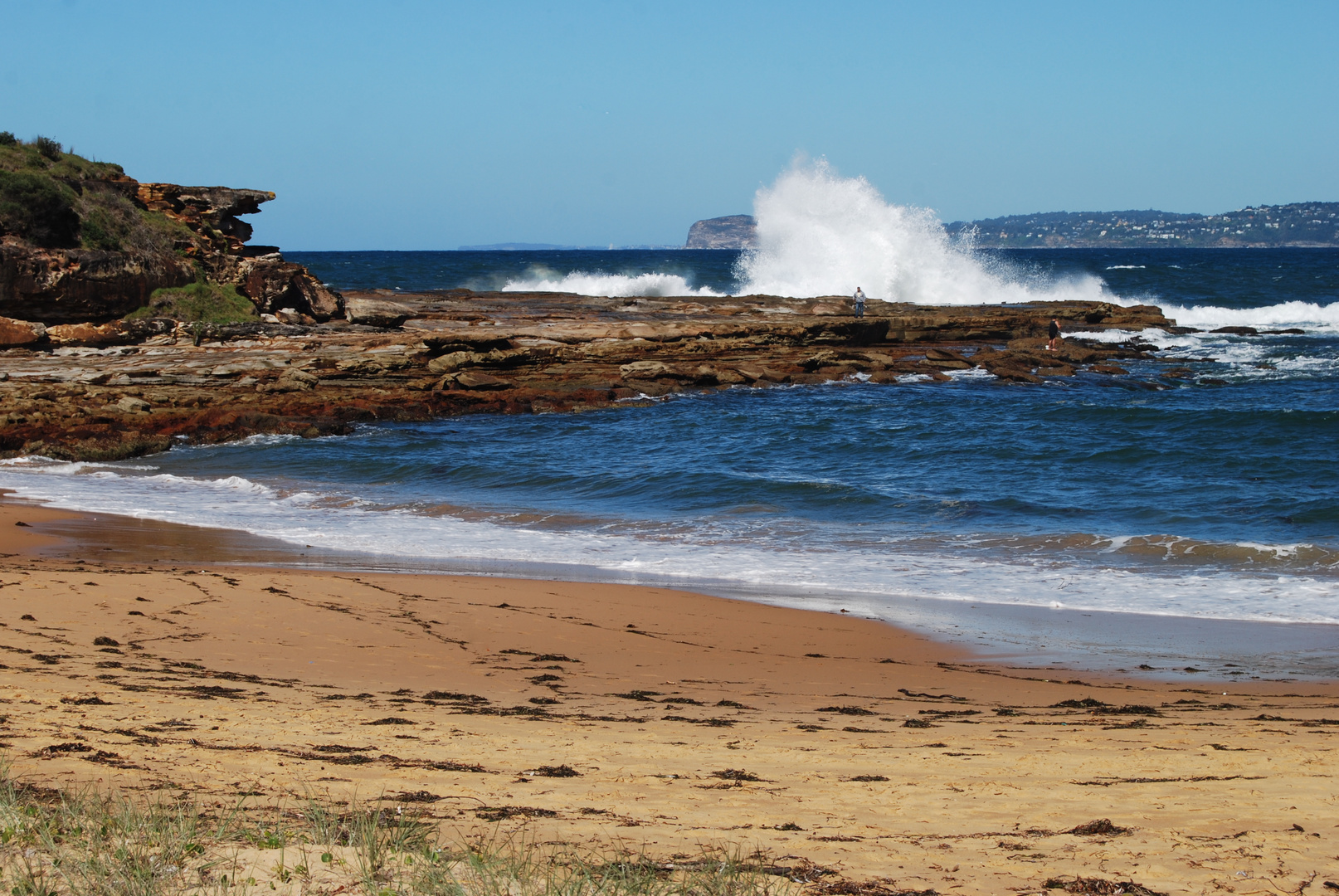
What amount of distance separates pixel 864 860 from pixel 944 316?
99.7ft

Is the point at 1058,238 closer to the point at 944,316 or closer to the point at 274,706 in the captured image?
the point at 944,316

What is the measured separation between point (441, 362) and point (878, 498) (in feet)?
41.4

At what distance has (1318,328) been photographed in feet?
126

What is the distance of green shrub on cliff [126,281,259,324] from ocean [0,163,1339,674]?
24.9 feet

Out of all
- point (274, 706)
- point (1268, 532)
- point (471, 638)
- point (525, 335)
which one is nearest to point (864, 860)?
point (274, 706)

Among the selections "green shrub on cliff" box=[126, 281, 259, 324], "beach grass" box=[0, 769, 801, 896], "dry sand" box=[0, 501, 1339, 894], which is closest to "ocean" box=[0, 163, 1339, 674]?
"dry sand" box=[0, 501, 1339, 894]

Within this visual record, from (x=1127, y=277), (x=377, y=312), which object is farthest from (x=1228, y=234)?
(x=377, y=312)

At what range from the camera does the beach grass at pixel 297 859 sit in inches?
107

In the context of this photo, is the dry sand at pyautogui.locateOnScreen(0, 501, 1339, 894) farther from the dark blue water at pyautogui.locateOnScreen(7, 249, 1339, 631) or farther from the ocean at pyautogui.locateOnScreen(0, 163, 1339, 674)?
the dark blue water at pyautogui.locateOnScreen(7, 249, 1339, 631)

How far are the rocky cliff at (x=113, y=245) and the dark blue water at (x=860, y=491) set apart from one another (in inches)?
285

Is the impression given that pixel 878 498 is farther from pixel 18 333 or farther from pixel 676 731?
pixel 18 333

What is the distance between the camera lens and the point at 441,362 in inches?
882

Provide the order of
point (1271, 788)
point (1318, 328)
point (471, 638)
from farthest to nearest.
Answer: point (1318, 328) < point (471, 638) < point (1271, 788)

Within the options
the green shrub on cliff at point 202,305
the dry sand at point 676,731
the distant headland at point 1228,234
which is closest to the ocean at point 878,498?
the dry sand at point 676,731
